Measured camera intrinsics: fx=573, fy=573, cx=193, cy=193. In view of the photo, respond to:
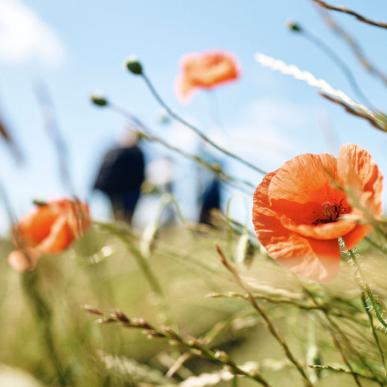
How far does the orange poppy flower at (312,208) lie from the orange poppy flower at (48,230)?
191 millimetres

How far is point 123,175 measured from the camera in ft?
14.7

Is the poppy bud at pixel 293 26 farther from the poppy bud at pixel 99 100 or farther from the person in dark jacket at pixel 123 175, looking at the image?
the person in dark jacket at pixel 123 175

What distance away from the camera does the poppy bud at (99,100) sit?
2.98 ft

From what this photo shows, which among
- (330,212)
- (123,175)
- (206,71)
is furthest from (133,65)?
(123,175)

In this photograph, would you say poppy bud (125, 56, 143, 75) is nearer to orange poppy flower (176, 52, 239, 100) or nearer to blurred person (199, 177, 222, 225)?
orange poppy flower (176, 52, 239, 100)

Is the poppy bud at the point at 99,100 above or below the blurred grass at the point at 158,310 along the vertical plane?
above

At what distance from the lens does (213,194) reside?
498cm

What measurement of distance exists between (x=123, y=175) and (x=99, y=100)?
3.58 metres

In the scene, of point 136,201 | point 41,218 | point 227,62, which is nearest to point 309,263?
point 41,218

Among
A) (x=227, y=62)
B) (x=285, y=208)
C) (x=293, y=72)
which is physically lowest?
(x=285, y=208)

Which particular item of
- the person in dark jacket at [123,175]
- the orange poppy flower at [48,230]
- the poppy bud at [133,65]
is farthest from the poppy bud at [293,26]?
the person in dark jacket at [123,175]

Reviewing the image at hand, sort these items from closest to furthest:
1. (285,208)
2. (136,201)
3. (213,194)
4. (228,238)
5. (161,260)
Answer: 1. (285,208)
2. (228,238)
3. (161,260)
4. (136,201)
5. (213,194)

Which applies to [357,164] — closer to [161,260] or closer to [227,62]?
[227,62]

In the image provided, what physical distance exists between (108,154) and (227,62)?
3.18m
